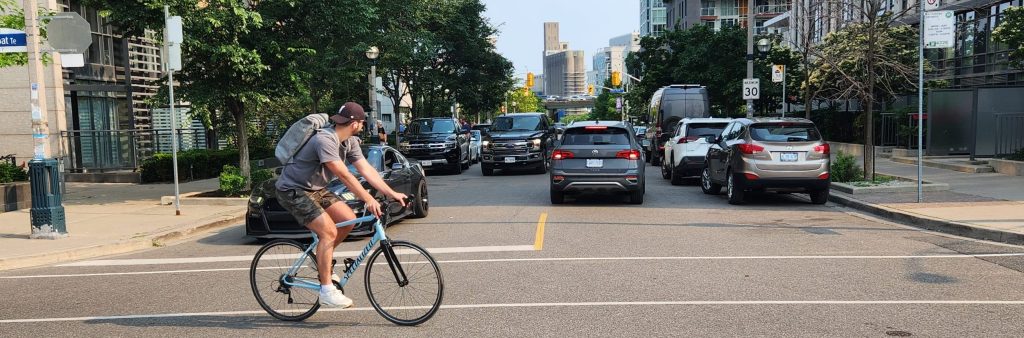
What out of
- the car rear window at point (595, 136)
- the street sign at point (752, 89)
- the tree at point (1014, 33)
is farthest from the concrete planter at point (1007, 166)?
the car rear window at point (595, 136)

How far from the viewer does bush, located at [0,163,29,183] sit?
16445 millimetres

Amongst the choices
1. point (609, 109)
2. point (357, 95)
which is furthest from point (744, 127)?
point (609, 109)

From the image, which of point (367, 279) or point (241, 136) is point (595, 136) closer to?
point (241, 136)

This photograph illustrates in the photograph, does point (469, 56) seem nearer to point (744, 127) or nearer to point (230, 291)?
point (744, 127)

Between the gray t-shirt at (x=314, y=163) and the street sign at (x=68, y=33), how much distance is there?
7.32 metres

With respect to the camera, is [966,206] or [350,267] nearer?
[350,267]

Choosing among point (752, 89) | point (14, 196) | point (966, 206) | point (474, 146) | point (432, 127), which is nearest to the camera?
point (966, 206)

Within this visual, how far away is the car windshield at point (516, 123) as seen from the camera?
2562 cm

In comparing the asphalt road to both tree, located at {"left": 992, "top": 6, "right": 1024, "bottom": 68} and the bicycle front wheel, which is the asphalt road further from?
tree, located at {"left": 992, "top": 6, "right": 1024, "bottom": 68}

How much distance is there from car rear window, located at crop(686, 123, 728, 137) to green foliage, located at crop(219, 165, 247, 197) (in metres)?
10.2

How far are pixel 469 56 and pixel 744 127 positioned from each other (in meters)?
32.0

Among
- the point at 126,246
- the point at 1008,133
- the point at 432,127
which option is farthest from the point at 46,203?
the point at 1008,133

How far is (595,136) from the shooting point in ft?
49.9

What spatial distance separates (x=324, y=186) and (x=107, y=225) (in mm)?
8241
